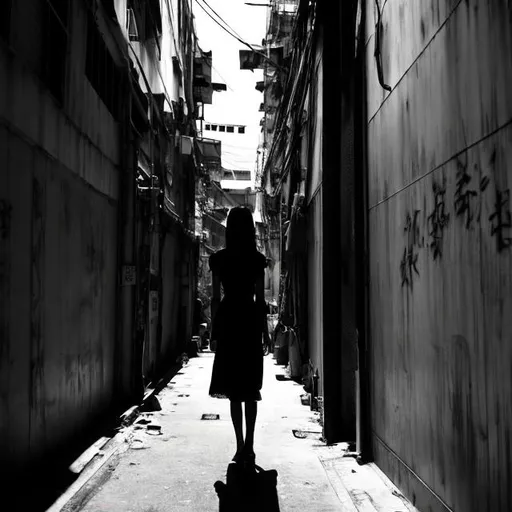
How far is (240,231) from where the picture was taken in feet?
18.2

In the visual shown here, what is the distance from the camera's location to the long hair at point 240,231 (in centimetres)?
555

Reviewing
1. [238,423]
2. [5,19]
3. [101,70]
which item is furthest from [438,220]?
[101,70]

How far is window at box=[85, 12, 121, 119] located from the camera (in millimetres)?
6863

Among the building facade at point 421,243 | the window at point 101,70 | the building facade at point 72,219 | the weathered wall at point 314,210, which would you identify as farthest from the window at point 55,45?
the weathered wall at point 314,210

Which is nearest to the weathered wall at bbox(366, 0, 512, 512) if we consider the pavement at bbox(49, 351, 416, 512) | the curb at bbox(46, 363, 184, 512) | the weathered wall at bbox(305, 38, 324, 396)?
the pavement at bbox(49, 351, 416, 512)

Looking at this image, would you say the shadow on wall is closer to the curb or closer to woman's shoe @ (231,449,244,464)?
woman's shoe @ (231,449,244,464)

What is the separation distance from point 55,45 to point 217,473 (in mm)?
4325

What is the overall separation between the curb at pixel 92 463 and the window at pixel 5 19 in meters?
3.42

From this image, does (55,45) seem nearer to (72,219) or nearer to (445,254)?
(72,219)

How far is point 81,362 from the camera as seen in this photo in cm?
633

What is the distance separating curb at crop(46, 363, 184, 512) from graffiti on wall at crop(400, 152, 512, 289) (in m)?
3.01

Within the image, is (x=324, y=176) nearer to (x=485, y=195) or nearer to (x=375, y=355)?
(x=375, y=355)

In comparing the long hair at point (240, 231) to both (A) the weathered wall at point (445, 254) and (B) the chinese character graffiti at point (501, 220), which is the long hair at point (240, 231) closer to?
(A) the weathered wall at point (445, 254)

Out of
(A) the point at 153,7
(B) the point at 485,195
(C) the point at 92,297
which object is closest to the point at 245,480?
(C) the point at 92,297
